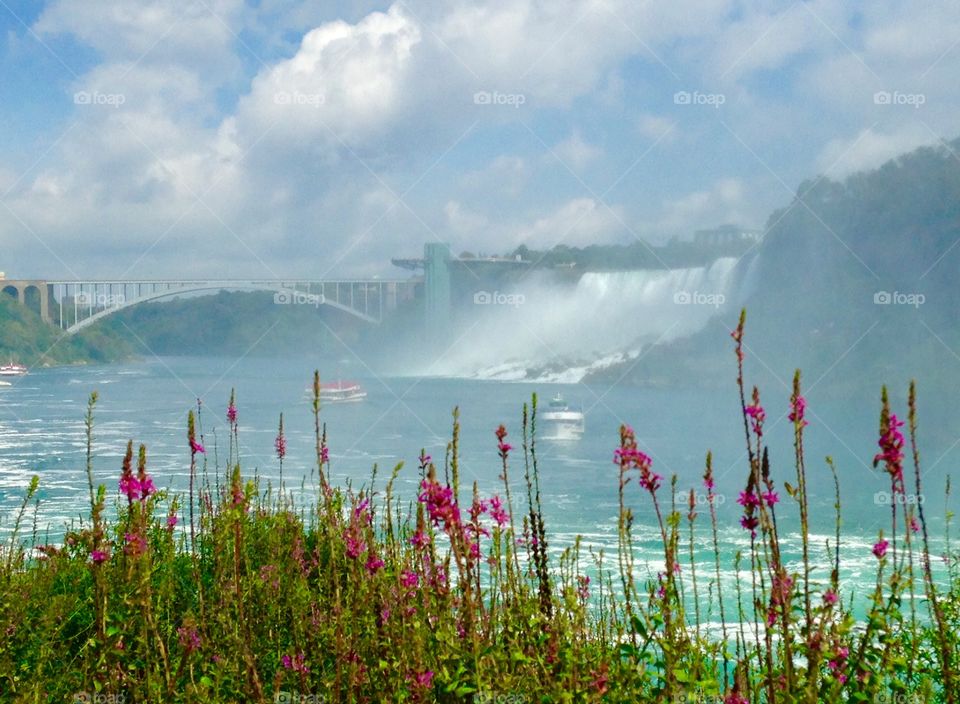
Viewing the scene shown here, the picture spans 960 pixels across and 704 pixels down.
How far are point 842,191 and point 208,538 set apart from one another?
5058 centimetres

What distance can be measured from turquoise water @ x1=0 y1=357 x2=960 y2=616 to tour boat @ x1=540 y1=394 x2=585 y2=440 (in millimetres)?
644

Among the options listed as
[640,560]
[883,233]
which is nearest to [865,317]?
[883,233]

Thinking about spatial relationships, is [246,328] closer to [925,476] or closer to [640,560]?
[925,476]

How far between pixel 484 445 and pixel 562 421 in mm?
6458

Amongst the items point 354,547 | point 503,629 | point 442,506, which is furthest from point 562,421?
point 442,506

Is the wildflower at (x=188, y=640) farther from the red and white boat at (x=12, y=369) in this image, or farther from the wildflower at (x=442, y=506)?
the red and white boat at (x=12, y=369)

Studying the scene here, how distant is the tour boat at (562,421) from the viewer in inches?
1286

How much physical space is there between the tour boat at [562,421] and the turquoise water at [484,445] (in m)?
0.64

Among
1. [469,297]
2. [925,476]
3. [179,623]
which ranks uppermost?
[469,297]

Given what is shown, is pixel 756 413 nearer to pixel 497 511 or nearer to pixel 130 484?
pixel 497 511

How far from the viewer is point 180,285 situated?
3600cm

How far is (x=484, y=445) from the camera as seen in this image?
1128 inches

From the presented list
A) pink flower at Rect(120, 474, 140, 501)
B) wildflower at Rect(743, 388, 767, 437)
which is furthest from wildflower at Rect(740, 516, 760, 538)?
pink flower at Rect(120, 474, 140, 501)

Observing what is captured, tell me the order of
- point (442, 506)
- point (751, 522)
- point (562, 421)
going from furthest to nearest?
1. point (562, 421)
2. point (751, 522)
3. point (442, 506)
